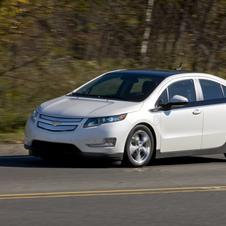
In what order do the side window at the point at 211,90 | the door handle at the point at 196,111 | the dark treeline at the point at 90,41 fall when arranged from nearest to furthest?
the door handle at the point at 196,111
the side window at the point at 211,90
the dark treeline at the point at 90,41

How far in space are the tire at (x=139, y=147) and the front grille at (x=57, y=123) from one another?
826 millimetres

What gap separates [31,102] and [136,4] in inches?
199

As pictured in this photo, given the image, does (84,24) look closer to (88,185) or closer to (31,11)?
(31,11)

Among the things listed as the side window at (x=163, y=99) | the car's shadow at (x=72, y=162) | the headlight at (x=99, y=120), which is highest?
the side window at (x=163, y=99)

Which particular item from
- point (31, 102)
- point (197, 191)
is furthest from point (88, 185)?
point (31, 102)

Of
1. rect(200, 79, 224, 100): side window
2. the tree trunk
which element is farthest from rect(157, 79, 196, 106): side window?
the tree trunk

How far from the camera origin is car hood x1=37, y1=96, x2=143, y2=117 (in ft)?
34.5

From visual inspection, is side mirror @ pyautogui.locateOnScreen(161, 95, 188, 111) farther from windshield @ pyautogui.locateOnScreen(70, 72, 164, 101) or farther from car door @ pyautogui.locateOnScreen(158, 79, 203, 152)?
windshield @ pyautogui.locateOnScreen(70, 72, 164, 101)

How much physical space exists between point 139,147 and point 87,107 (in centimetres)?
96

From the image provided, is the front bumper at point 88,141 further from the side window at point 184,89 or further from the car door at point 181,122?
the side window at point 184,89

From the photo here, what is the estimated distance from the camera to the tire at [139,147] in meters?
10.6

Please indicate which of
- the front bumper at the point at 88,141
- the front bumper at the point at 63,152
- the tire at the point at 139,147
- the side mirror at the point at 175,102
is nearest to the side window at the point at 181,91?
the side mirror at the point at 175,102

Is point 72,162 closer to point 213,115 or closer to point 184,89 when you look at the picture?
point 184,89

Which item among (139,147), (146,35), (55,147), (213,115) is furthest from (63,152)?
(146,35)
